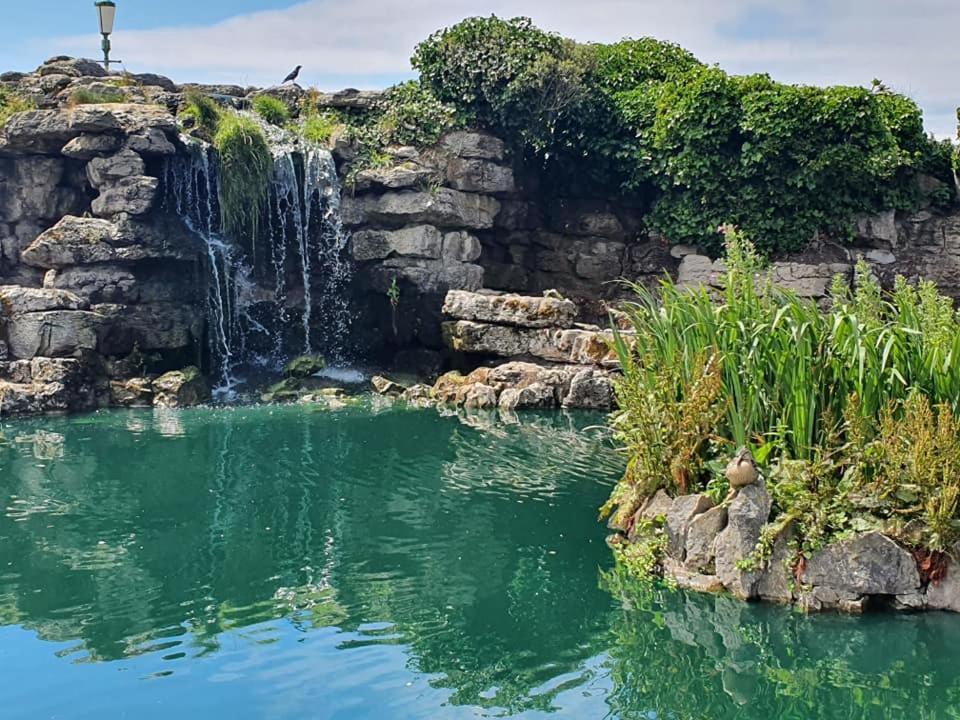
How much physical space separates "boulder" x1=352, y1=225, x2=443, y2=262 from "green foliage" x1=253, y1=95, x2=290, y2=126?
13.5 feet

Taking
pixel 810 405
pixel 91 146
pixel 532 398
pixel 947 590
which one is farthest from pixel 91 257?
pixel 947 590

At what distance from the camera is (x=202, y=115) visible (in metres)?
25.6

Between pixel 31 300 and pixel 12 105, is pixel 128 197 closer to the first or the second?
pixel 31 300

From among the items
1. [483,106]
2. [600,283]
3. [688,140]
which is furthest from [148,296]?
[688,140]

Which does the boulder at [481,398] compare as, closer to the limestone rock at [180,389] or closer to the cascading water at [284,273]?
the cascading water at [284,273]

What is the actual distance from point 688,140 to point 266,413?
12.8 metres

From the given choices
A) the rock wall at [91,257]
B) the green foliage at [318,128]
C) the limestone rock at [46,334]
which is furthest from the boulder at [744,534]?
the green foliage at [318,128]

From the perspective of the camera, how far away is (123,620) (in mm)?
9188

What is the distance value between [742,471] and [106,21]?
24.2 meters

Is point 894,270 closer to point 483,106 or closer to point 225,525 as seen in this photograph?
point 483,106

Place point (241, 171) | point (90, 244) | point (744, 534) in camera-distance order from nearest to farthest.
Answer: point (744, 534), point (90, 244), point (241, 171)

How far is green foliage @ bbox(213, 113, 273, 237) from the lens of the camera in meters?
25.0

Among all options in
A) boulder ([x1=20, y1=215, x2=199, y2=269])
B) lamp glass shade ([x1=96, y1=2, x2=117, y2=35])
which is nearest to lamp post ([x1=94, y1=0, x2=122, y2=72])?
lamp glass shade ([x1=96, y1=2, x2=117, y2=35])

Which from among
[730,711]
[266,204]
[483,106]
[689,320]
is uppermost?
[483,106]
